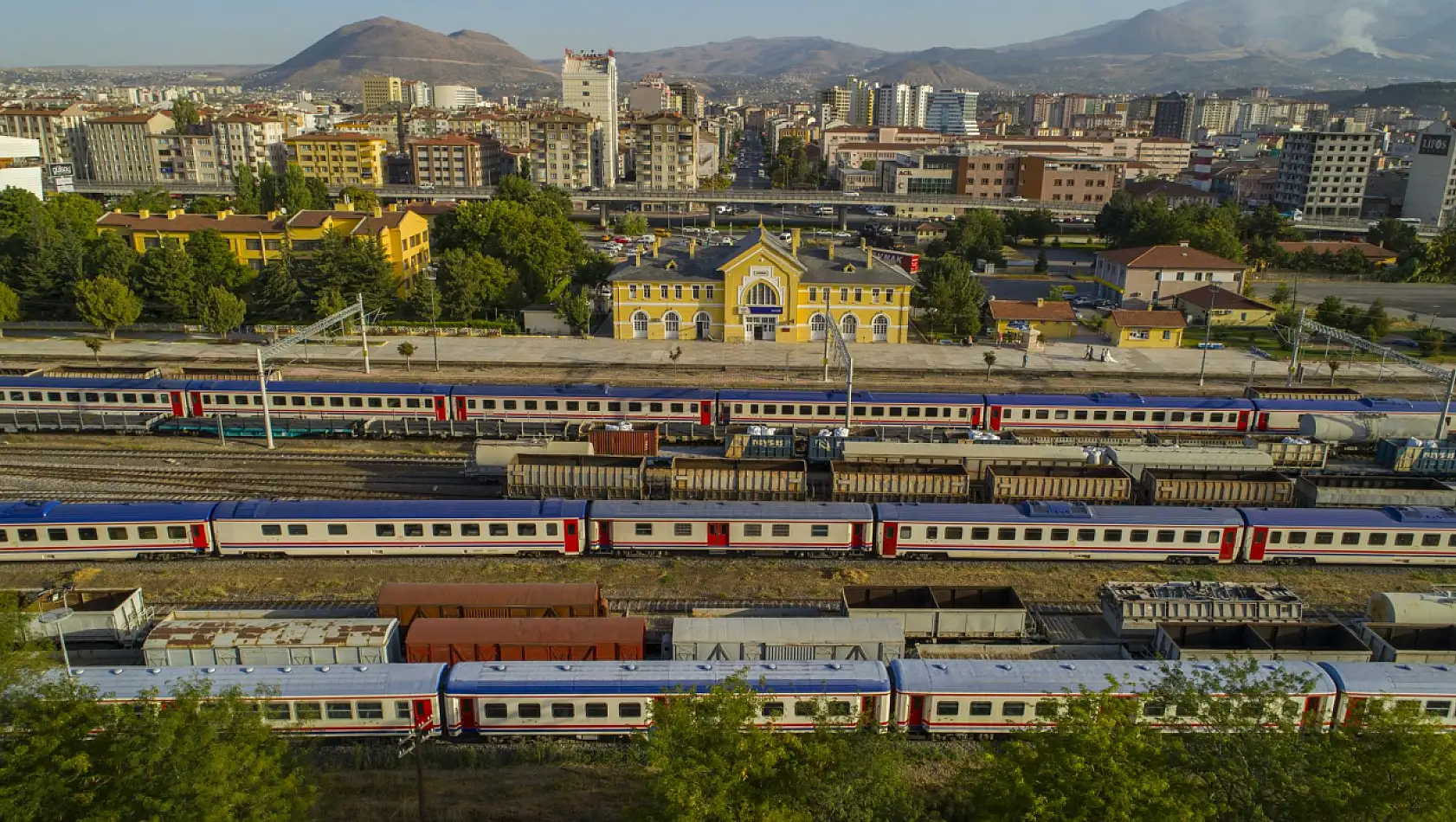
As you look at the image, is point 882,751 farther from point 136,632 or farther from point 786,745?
point 136,632

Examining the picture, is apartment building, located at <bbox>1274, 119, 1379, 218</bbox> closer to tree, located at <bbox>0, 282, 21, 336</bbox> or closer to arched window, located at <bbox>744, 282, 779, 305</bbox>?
arched window, located at <bbox>744, 282, 779, 305</bbox>

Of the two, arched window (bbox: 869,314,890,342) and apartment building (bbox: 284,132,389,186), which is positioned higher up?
apartment building (bbox: 284,132,389,186)

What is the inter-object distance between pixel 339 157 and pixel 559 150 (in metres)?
30.9

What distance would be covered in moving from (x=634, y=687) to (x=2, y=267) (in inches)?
2539

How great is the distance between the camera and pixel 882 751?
14430 mm

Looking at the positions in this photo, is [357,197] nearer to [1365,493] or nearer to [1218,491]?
[1218,491]

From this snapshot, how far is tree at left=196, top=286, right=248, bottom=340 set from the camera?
183 ft

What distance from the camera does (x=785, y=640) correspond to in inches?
819

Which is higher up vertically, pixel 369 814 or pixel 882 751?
pixel 882 751

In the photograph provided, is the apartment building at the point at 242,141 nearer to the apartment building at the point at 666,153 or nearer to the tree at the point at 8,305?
the apartment building at the point at 666,153

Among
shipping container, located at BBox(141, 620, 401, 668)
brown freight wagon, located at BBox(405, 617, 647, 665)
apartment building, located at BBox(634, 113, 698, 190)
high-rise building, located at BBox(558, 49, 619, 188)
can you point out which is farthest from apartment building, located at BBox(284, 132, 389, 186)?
brown freight wagon, located at BBox(405, 617, 647, 665)

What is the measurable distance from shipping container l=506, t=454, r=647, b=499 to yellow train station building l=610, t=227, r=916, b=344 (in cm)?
2858

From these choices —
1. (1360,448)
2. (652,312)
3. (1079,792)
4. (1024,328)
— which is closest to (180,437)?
(652,312)

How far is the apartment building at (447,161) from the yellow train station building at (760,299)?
289 ft
